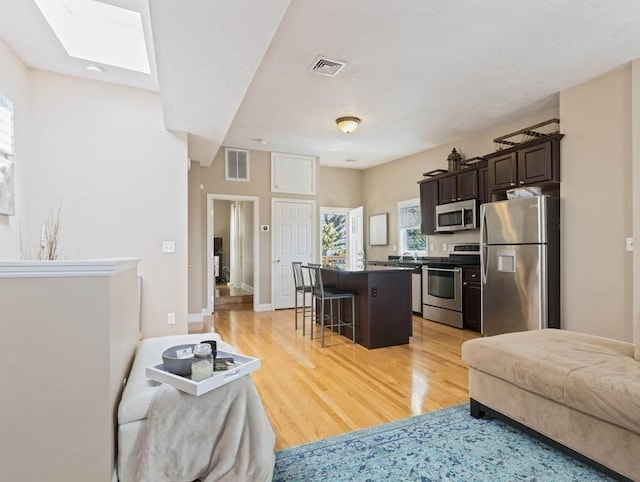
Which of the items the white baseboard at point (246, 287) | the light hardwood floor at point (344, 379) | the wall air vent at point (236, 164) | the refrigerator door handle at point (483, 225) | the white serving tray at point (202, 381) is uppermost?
the wall air vent at point (236, 164)

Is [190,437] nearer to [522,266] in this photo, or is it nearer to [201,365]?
[201,365]

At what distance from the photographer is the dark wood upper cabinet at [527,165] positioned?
3.81 meters

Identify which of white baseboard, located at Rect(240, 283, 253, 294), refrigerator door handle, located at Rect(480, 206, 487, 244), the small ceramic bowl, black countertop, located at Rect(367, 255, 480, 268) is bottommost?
white baseboard, located at Rect(240, 283, 253, 294)

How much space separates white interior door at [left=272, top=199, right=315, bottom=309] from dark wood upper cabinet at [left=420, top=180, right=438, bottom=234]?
2039mm

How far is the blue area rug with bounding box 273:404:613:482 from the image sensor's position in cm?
171

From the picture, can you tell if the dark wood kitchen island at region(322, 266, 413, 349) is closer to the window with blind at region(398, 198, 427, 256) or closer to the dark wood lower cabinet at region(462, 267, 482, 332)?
the dark wood lower cabinet at region(462, 267, 482, 332)

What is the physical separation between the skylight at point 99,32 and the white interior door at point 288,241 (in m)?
3.50

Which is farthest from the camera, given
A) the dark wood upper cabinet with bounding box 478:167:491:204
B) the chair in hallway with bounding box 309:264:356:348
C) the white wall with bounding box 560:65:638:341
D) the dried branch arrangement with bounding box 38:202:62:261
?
the dark wood upper cabinet with bounding box 478:167:491:204

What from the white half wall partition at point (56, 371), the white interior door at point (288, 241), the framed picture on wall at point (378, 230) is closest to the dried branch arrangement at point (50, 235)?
the white half wall partition at point (56, 371)

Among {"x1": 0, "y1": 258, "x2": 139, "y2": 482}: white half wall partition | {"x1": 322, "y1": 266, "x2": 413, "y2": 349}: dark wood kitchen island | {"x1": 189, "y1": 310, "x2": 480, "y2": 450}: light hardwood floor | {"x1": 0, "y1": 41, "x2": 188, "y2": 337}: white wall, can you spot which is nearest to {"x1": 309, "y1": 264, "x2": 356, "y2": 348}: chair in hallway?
{"x1": 322, "y1": 266, "x2": 413, "y2": 349}: dark wood kitchen island

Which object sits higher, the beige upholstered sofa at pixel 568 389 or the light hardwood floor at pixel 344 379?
the beige upholstered sofa at pixel 568 389

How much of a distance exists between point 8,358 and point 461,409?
255cm

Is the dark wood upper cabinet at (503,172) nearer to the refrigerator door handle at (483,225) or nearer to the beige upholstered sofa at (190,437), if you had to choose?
the refrigerator door handle at (483,225)

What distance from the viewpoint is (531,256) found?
3787 millimetres
